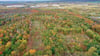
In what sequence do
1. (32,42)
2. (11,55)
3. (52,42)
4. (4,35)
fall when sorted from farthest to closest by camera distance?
1. (4,35)
2. (32,42)
3. (52,42)
4. (11,55)

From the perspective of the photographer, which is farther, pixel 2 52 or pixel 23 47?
pixel 23 47

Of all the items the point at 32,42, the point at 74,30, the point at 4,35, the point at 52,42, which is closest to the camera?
the point at 52,42

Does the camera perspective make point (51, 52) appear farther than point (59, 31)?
No

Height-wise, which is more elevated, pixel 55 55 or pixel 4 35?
pixel 4 35

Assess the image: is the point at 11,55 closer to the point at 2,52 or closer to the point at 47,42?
the point at 2,52

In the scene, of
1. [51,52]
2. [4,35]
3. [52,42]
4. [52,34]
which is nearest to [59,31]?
[52,34]

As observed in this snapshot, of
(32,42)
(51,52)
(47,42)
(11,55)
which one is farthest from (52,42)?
(11,55)

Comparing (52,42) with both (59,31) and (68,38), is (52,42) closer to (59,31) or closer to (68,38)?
(68,38)

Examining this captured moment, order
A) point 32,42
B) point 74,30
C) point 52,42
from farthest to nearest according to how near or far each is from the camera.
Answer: point 74,30, point 32,42, point 52,42

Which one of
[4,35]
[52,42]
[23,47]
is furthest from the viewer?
[4,35]

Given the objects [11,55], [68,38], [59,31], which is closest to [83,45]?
[68,38]
